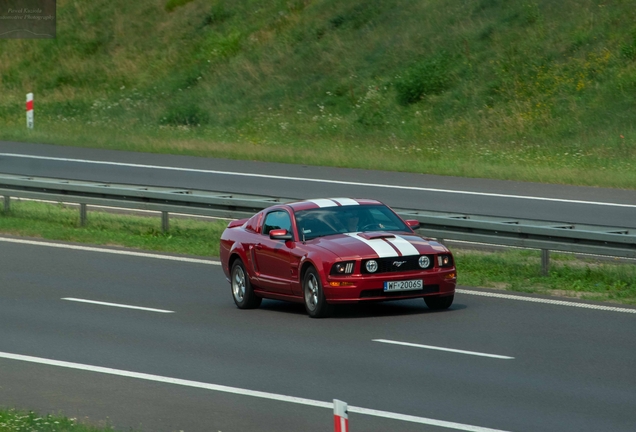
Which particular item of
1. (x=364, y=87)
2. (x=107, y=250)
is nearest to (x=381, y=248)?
(x=107, y=250)

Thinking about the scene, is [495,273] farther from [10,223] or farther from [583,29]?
[583,29]

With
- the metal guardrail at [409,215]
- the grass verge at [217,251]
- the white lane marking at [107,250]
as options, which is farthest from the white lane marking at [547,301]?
the white lane marking at [107,250]

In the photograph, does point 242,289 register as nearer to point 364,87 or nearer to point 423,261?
point 423,261

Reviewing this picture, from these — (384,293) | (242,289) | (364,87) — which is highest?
(364,87)

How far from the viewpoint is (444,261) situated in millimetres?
13617

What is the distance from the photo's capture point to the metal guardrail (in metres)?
15.7

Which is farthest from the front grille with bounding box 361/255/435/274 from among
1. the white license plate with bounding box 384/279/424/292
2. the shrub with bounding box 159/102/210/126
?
the shrub with bounding box 159/102/210/126

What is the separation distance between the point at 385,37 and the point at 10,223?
20.3 meters

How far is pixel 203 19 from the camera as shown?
48.7 metres

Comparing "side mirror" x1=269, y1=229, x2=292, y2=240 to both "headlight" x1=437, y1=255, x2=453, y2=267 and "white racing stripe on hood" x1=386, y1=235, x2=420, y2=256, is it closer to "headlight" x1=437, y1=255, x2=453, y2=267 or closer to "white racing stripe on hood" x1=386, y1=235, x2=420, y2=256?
"white racing stripe on hood" x1=386, y1=235, x2=420, y2=256

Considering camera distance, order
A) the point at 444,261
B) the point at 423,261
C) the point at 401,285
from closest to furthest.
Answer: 1. the point at 401,285
2. the point at 423,261
3. the point at 444,261

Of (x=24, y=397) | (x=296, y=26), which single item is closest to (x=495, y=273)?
(x=24, y=397)

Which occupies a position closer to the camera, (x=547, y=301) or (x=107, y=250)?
(x=547, y=301)

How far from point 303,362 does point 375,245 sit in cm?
276
